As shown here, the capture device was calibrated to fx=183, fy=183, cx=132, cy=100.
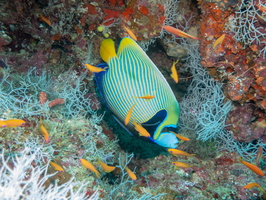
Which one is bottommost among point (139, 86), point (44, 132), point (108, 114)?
point (108, 114)

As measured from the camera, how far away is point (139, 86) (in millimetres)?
2092

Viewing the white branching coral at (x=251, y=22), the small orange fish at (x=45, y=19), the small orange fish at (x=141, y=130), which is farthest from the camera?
the small orange fish at (x=45, y=19)

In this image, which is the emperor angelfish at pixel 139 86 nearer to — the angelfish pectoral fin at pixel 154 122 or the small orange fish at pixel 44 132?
the angelfish pectoral fin at pixel 154 122

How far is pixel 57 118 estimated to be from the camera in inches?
102

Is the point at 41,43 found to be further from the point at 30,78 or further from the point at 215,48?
the point at 215,48

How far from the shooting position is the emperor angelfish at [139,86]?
2084 millimetres

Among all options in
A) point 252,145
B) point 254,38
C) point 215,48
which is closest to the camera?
point 254,38

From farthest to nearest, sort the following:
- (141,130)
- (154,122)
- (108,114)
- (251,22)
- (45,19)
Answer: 1. (108,114)
2. (45,19)
3. (251,22)
4. (154,122)
5. (141,130)

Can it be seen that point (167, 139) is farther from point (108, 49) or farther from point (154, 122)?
point (108, 49)

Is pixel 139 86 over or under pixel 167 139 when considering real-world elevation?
over

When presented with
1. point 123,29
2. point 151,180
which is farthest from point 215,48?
point 151,180

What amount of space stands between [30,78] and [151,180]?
2479 mm

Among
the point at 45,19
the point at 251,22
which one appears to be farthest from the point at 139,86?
the point at 45,19

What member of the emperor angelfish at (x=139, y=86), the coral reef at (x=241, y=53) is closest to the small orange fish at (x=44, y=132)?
the emperor angelfish at (x=139, y=86)
